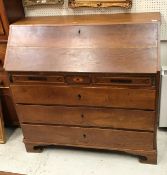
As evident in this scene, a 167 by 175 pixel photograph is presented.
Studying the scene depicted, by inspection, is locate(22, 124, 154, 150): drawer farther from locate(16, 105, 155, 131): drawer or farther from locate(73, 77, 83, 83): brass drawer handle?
locate(73, 77, 83, 83): brass drawer handle

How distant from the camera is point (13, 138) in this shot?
7.63 feet

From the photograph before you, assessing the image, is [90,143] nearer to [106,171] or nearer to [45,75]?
[106,171]

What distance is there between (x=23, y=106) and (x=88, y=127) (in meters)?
0.48

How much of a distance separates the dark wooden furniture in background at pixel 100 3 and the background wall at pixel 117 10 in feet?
0.17

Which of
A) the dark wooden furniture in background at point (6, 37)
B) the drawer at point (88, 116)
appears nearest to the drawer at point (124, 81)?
the drawer at point (88, 116)

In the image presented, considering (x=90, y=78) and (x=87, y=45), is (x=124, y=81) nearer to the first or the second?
(x=90, y=78)

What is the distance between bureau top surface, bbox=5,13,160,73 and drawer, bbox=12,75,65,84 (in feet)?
0.19

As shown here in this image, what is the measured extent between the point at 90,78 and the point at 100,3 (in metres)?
0.64

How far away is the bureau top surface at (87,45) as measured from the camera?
1.60 metres

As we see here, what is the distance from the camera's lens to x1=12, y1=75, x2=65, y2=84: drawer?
174cm

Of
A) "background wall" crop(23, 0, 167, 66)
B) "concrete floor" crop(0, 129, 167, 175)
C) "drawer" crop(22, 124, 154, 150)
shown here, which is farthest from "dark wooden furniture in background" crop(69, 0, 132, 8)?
"concrete floor" crop(0, 129, 167, 175)

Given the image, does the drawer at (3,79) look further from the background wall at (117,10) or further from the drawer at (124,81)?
the drawer at (124,81)

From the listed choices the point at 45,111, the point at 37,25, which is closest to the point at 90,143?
the point at 45,111

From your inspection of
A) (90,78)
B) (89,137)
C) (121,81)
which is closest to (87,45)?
(90,78)
